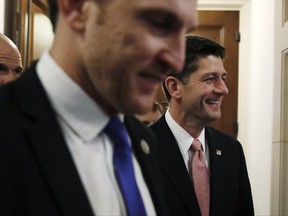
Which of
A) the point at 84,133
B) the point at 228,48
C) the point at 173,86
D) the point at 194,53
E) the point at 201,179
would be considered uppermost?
the point at 228,48

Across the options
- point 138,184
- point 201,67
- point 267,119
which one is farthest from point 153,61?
point 267,119

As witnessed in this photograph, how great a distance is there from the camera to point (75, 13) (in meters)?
0.71

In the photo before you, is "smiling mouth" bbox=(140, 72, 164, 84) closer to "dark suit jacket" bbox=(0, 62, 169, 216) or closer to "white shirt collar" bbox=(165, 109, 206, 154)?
"dark suit jacket" bbox=(0, 62, 169, 216)

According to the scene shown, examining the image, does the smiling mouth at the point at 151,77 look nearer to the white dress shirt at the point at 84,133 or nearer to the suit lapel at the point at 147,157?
the white dress shirt at the point at 84,133

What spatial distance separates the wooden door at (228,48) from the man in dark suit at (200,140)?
5.54ft

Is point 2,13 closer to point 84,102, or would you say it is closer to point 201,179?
point 201,179

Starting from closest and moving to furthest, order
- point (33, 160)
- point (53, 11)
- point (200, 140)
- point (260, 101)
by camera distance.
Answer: point (33, 160) < point (53, 11) < point (200, 140) < point (260, 101)

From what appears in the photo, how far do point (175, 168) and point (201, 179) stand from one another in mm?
122

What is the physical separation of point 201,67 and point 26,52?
3.47ft

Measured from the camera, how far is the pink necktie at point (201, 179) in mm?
1694

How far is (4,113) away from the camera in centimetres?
71

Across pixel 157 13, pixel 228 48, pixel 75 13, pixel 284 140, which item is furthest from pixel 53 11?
pixel 228 48

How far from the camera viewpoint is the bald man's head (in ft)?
5.73

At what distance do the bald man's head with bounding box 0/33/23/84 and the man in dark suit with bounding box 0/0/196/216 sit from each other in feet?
3.33
